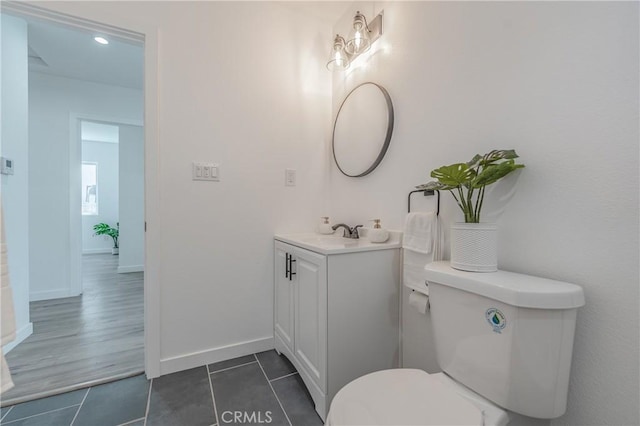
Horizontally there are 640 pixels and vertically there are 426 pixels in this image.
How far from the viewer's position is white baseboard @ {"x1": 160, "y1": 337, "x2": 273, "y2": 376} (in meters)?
1.48

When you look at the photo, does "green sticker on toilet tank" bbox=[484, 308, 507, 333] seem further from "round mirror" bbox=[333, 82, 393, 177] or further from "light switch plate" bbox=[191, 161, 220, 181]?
"light switch plate" bbox=[191, 161, 220, 181]

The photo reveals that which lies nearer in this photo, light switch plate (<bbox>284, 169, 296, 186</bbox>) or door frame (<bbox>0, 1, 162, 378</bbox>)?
door frame (<bbox>0, 1, 162, 378</bbox>)

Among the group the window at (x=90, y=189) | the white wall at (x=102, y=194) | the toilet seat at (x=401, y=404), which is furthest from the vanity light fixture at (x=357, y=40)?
the window at (x=90, y=189)

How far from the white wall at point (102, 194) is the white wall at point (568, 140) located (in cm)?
679

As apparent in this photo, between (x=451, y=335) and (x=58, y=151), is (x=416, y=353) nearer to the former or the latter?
(x=451, y=335)

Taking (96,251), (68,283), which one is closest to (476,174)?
(68,283)

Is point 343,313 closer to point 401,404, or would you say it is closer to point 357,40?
point 401,404

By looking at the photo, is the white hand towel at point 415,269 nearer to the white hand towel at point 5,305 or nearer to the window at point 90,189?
the white hand towel at point 5,305

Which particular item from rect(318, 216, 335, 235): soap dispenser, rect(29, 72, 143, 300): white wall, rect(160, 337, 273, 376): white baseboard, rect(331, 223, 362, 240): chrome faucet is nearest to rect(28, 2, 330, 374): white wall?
rect(160, 337, 273, 376): white baseboard

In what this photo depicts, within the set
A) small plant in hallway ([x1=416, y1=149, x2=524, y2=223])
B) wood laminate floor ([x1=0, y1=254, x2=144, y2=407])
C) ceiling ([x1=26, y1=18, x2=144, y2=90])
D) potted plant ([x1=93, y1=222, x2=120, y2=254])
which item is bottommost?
wood laminate floor ([x1=0, y1=254, x2=144, y2=407])

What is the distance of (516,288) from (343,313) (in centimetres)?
68

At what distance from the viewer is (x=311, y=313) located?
4.11 ft

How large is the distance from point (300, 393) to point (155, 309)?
91 cm

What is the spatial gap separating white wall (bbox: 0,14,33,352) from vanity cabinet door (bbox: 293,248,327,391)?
74.5 inches
